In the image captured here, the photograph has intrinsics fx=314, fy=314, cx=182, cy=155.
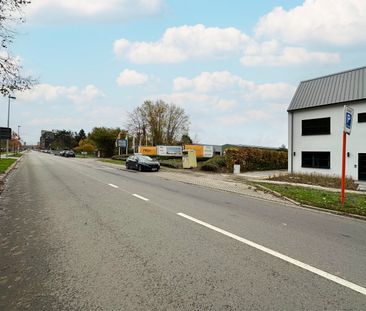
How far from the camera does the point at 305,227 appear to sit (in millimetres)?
7664

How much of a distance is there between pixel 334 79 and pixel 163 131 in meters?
44.2

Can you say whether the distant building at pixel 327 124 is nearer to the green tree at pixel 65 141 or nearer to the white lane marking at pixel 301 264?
the white lane marking at pixel 301 264

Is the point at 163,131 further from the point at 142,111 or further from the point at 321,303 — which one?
the point at 321,303

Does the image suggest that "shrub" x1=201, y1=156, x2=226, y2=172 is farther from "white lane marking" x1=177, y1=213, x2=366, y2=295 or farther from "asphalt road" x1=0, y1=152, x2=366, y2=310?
"white lane marking" x1=177, y1=213, x2=366, y2=295

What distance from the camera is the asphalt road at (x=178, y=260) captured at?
146 inches

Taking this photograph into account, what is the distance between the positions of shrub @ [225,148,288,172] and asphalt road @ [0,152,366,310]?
2022cm

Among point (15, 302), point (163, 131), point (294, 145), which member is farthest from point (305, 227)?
point (163, 131)

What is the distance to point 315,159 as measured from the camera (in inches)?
1013

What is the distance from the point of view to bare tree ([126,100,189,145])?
66.4m

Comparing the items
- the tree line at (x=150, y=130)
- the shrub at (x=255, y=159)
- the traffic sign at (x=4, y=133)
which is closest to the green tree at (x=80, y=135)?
the tree line at (x=150, y=130)

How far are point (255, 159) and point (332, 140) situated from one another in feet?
28.4

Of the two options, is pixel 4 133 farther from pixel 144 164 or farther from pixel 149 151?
pixel 149 151

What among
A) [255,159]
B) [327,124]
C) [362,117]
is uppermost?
[362,117]

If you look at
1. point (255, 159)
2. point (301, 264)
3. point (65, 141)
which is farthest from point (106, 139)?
point (65, 141)
